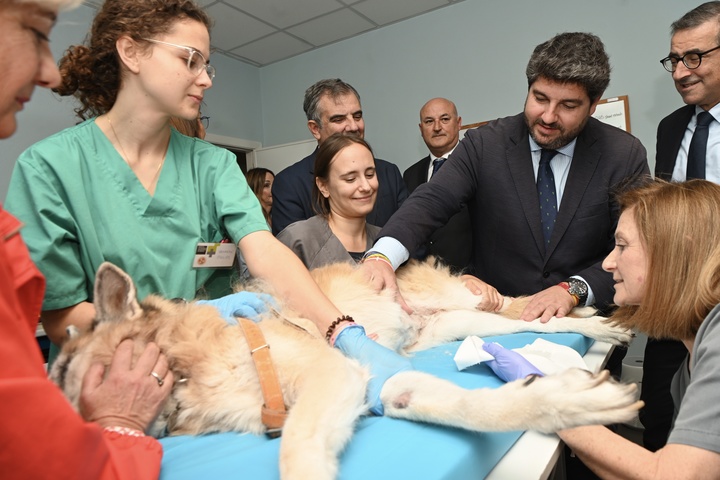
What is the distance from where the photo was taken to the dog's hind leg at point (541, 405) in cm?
88

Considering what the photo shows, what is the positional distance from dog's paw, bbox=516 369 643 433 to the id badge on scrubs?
3.86 ft

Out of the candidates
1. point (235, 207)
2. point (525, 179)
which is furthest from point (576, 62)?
point (235, 207)

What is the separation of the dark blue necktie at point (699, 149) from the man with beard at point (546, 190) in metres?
0.56

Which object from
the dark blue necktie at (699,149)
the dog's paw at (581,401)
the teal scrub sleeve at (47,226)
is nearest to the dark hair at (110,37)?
the teal scrub sleeve at (47,226)

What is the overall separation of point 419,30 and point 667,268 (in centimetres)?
525

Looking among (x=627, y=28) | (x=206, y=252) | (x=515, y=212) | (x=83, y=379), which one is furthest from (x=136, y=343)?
(x=627, y=28)

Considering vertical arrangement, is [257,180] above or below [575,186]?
above

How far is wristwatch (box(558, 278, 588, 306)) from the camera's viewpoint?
6.79 ft

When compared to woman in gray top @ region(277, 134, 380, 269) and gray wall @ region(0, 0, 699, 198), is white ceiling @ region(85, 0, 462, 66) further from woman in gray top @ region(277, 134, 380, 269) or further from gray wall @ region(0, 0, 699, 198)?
woman in gray top @ region(277, 134, 380, 269)

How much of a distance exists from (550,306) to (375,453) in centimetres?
138

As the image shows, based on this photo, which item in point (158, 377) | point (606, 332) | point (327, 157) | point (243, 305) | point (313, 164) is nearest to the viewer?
point (158, 377)

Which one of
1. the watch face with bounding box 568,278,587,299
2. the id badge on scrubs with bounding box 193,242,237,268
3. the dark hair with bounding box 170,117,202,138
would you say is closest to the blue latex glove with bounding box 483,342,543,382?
the watch face with bounding box 568,278,587,299

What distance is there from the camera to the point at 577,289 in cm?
208

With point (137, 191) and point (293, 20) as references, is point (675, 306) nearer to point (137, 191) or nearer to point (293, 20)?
point (137, 191)
